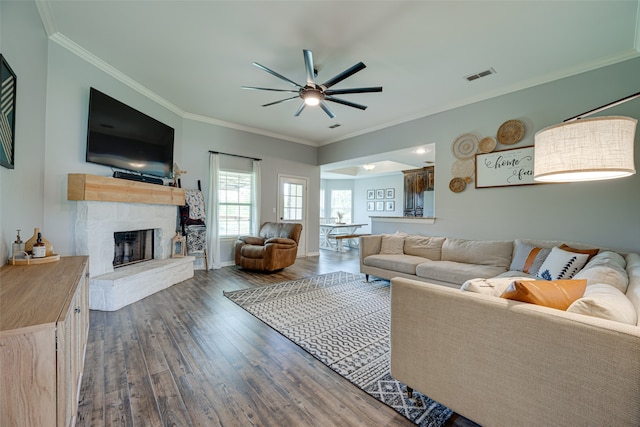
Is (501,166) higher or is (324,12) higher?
(324,12)

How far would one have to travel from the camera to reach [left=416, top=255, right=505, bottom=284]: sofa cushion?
3123mm

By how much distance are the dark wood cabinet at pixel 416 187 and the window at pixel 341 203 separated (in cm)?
305

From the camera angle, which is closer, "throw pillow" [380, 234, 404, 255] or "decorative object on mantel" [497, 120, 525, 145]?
"decorative object on mantel" [497, 120, 525, 145]

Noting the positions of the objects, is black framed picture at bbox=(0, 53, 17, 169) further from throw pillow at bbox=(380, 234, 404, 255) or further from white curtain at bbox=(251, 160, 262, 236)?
throw pillow at bbox=(380, 234, 404, 255)

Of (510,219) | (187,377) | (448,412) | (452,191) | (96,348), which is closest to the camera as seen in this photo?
(448,412)

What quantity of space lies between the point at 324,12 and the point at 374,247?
3320 millimetres

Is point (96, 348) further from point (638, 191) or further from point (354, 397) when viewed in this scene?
point (638, 191)

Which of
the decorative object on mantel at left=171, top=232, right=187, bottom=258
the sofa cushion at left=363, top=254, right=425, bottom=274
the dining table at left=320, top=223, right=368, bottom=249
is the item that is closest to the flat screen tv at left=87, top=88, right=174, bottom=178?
the decorative object on mantel at left=171, top=232, right=187, bottom=258

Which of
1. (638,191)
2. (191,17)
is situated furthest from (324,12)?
(638,191)

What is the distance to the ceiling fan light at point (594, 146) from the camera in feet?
4.12

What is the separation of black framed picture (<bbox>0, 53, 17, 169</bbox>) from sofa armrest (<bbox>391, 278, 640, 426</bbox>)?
2753 mm

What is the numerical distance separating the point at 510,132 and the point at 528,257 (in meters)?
1.78

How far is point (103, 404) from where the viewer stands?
1.57 metres

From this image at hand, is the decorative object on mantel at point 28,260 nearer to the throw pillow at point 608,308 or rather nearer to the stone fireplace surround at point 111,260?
the stone fireplace surround at point 111,260
